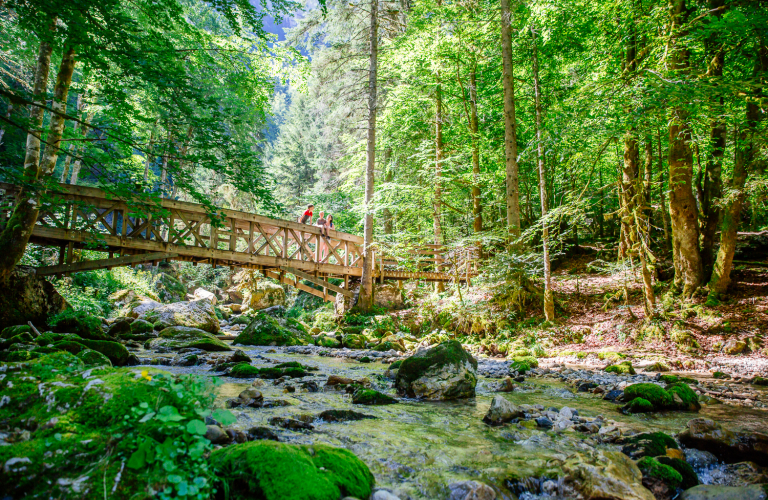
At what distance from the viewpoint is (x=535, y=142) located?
26.5 feet

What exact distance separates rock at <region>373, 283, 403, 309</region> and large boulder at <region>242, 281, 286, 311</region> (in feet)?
27.3

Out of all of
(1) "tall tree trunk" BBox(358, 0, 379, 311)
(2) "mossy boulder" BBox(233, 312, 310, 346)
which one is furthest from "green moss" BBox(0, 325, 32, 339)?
(1) "tall tree trunk" BBox(358, 0, 379, 311)

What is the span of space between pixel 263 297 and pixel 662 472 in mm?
20070

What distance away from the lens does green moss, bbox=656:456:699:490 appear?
2559 mm

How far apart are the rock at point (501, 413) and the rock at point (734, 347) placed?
213 inches

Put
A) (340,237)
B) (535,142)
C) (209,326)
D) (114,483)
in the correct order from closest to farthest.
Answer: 1. (114,483)
2. (535,142)
3. (209,326)
4. (340,237)

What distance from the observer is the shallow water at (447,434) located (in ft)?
8.77

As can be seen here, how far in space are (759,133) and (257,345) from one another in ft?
37.6

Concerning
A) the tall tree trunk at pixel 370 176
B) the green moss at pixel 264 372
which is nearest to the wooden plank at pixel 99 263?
the tall tree trunk at pixel 370 176

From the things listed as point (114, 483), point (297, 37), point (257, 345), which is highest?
point (297, 37)

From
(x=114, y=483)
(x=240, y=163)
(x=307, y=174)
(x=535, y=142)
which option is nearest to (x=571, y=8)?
(x=535, y=142)

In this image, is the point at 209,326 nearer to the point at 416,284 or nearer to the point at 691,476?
the point at 416,284

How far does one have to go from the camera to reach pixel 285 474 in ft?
6.39

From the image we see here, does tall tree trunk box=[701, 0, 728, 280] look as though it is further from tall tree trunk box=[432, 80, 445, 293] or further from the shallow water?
tall tree trunk box=[432, 80, 445, 293]
